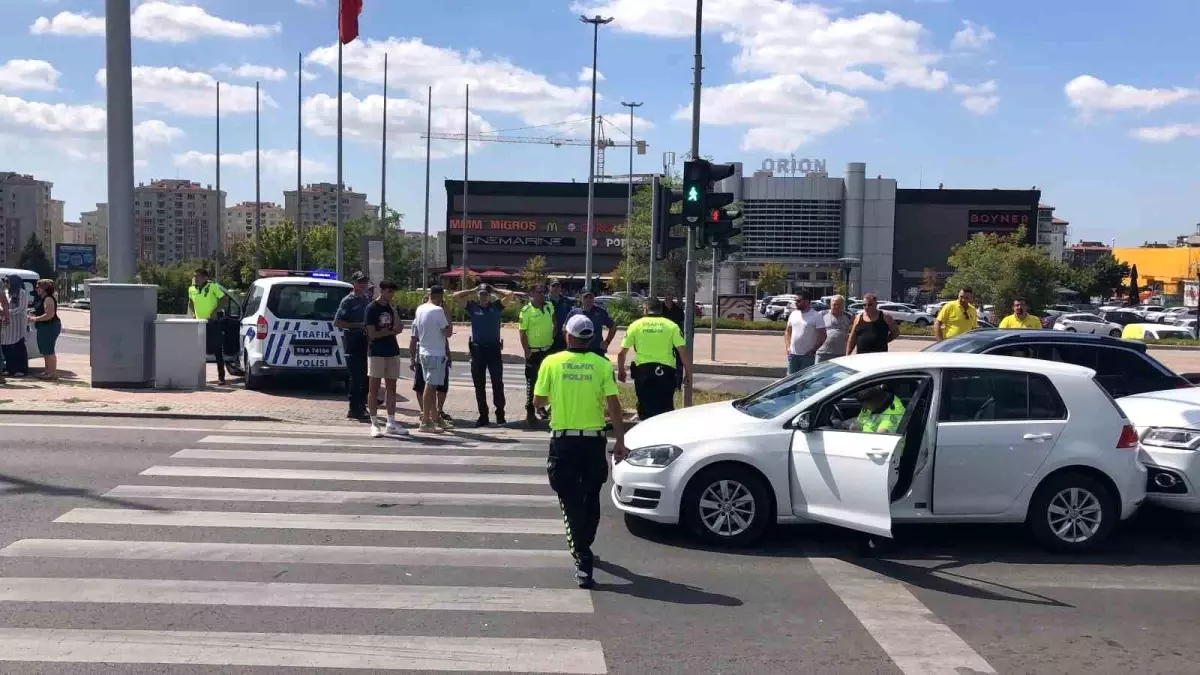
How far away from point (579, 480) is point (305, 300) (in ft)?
30.8

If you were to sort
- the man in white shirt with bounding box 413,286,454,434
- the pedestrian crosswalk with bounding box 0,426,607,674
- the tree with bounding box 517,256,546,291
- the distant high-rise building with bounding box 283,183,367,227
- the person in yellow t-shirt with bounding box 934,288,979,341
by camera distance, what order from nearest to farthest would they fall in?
the pedestrian crosswalk with bounding box 0,426,607,674 → the man in white shirt with bounding box 413,286,454,434 → the person in yellow t-shirt with bounding box 934,288,979,341 → the tree with bounding box 517,256,546,291 → the distant high-rise building with bounding box 283,183,367,227

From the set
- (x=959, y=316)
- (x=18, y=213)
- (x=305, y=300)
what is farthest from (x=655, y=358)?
(x=18, y=213)

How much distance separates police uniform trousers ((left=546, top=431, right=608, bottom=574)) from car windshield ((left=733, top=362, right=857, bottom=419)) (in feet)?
5.95

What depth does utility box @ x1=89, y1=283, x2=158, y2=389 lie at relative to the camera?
14.4m

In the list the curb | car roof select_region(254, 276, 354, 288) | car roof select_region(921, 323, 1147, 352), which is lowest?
the curb

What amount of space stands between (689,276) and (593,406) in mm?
7850

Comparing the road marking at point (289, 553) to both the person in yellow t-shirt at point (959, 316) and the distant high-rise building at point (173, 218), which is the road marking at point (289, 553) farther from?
the distant high-rise building at point (173, 218)

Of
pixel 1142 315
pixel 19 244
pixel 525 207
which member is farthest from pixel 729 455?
pixel 19 244

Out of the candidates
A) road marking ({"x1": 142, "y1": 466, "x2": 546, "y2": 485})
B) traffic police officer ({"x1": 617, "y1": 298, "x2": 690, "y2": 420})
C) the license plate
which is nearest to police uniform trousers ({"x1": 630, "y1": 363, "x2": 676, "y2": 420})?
traffic police officer ({"x1": 617, "y1": 298, "x2": 690, "y2": 420})

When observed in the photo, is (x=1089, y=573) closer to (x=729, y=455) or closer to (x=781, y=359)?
(x=729, y=455)

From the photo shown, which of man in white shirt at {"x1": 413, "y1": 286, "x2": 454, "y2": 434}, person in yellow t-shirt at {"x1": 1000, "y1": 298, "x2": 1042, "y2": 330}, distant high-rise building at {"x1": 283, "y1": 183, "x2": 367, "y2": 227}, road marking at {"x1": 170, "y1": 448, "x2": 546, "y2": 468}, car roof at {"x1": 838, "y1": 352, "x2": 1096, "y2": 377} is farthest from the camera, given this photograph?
distant high-rise building at {"x1": 283, "y1": 183, "x2": 367, "y2": 227}

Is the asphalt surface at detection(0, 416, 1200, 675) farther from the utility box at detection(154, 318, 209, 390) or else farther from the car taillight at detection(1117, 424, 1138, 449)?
the utility box at detection(154, 318, 209, 390)

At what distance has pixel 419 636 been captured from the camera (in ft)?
17.4

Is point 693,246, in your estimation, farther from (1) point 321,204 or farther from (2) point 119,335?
(1) point 321,204
